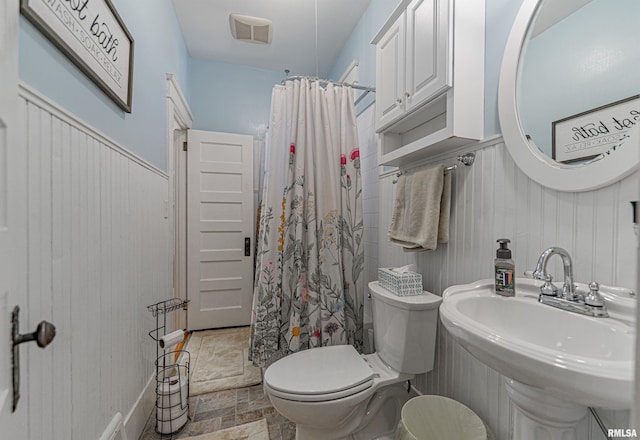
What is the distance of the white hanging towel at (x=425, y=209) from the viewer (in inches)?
47.8

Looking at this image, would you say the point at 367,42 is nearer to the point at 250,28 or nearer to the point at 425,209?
the point at 250,28

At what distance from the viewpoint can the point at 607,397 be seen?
0.43 m

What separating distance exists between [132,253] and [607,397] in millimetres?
1642

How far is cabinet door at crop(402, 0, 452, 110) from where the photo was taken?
107 cm

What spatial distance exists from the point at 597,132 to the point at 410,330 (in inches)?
36.1

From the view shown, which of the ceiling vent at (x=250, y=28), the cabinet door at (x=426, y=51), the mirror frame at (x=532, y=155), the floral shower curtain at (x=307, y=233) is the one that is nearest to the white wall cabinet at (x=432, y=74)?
the cabinet door at (x=426, y=51)

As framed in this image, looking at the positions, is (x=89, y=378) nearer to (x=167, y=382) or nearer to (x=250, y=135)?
(x=167, y=382)

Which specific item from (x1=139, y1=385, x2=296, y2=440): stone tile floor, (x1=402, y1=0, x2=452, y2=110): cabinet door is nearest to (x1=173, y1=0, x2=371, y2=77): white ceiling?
(x1=402, y1=0, x2=452, y2=110): cabinet door

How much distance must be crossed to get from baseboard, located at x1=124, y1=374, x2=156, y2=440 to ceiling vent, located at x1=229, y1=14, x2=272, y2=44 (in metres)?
2.58

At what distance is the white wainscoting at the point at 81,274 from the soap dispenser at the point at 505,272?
135 centimetres

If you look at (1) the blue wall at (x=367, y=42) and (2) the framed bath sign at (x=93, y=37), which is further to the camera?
(1) the blue wall at (x=367, y=42)

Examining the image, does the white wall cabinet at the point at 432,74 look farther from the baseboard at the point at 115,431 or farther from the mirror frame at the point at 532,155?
the baseboard at the point at 115,431

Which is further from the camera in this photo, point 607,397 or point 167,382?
point 167,382

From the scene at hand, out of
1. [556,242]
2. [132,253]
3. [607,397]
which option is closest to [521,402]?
[607,397]
